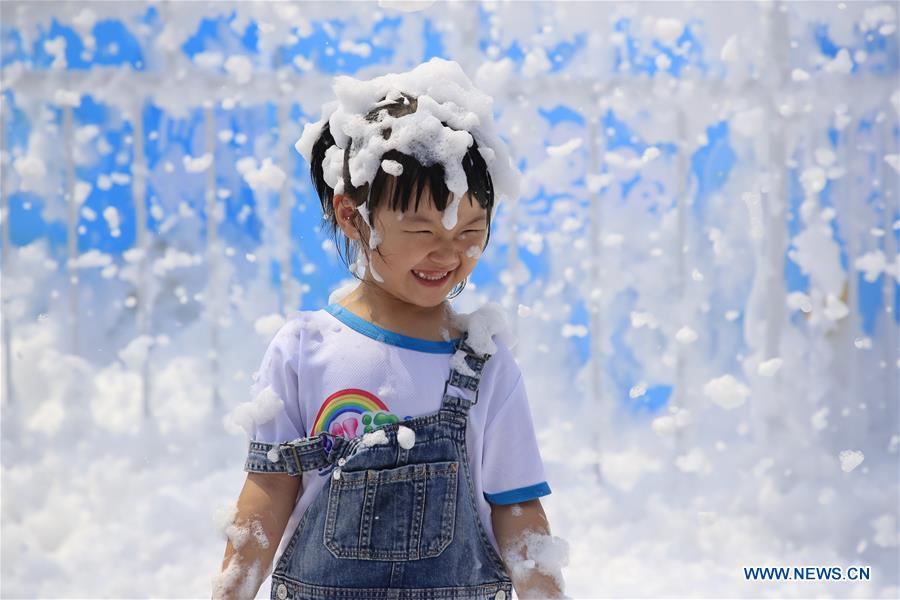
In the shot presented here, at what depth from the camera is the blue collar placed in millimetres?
939

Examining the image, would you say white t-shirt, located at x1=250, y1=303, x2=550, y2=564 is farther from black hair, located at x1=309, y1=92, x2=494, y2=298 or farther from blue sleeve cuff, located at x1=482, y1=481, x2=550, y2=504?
black hair, located at x1=309, y1=92, x2=494, y2=298

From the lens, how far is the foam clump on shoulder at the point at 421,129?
36.0 inches

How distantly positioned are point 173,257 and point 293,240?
0.32 m

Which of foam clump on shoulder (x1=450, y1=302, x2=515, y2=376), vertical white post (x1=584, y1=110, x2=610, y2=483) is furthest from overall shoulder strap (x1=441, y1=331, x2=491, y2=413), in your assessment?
vertical white post (x1=584, y1=110, x2=610, y2=483)

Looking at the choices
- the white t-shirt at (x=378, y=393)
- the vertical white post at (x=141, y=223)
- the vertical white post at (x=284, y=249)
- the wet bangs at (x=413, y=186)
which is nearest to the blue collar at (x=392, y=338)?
the white t-shirt at (x=378, y=393)

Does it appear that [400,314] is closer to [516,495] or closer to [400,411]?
[400,411]

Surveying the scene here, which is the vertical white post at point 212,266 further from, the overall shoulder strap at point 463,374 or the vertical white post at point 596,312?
the overall shoulder strap at point 463,374

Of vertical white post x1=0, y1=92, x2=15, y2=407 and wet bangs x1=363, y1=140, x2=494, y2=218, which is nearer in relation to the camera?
wet bangs x1=363, y1=140, x2=494, y2=218

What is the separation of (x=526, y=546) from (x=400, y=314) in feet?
0.92

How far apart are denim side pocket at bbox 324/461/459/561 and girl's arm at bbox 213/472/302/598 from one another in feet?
0.18

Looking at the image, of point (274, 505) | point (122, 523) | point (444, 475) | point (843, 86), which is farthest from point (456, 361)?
point (843, 86)

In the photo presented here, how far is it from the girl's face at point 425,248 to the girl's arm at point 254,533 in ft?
0.77

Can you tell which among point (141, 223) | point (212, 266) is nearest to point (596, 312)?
point (212, 266)

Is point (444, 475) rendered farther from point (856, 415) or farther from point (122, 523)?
point (856, 415)
